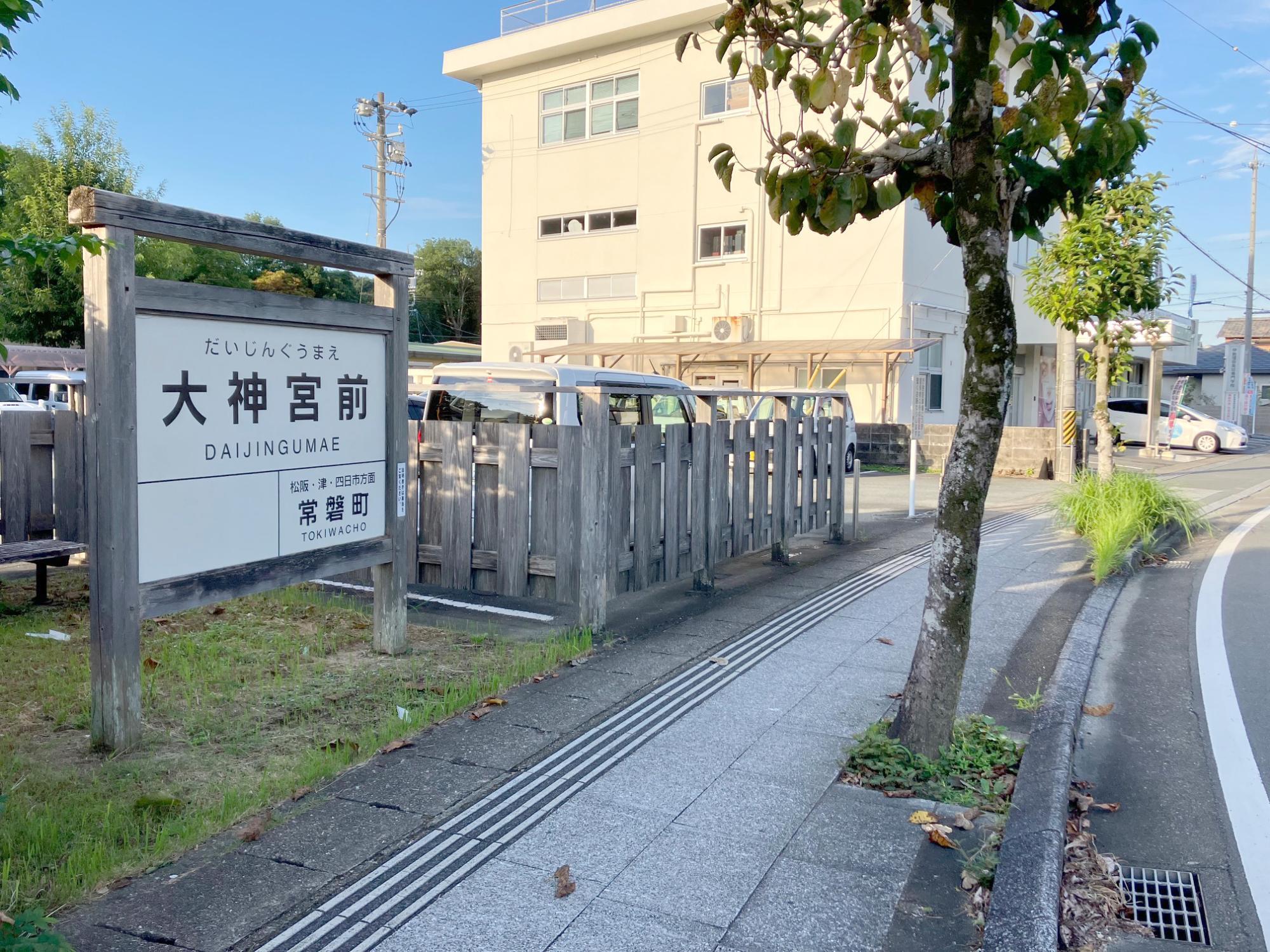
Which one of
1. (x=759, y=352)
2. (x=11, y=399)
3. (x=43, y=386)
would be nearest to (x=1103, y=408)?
(x=759, y=352)

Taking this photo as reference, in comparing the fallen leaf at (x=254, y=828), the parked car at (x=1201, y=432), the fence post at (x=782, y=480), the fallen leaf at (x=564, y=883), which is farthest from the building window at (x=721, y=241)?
the fallen leaf at (x=564, y=883)

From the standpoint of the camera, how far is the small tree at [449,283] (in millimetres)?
55031

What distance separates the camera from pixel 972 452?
475 cm

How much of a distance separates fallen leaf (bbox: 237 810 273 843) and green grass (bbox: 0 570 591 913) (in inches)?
3.0

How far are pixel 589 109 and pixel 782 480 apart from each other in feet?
73.6

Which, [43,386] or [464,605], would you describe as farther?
[43,386]

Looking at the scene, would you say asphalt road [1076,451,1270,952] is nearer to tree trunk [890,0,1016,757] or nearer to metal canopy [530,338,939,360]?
tree trunk [890,0,1016,757]

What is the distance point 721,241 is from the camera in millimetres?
27609

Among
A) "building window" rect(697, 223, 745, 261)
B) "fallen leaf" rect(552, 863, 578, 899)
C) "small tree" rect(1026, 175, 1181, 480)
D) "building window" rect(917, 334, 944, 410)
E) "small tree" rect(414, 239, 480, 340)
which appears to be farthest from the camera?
"small tree" rect(414, 239, 480, 340)

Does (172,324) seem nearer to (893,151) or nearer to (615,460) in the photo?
(615,460)

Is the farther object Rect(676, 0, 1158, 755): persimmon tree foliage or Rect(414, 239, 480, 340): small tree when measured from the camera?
Rect(414, 239, 480, 340): small tree

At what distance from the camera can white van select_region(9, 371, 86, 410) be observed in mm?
20717

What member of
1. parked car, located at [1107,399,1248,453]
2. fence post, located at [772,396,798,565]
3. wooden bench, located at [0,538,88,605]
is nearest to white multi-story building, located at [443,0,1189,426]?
parked car, located at [1107,399,1248,453]

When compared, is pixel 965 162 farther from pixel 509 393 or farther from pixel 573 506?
pixel 509 393
